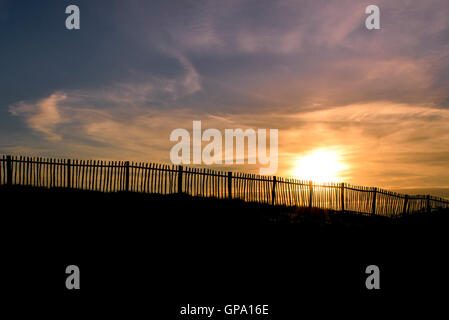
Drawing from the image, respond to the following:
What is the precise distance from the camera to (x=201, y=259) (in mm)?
8445

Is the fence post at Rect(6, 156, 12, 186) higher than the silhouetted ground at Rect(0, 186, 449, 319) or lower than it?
higher

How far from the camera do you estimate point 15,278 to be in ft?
23.8

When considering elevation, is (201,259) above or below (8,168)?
below

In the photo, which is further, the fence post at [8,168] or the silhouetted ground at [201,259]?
the fence post at [8,168]

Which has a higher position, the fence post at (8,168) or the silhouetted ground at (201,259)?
the fence post at (8,168)

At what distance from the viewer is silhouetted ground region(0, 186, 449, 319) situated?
7.13 metres

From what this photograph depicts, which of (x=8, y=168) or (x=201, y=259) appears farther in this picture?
(x=8, y=168)

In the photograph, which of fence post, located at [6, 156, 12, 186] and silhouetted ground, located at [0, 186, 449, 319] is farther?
fence post, located at [6, 156, 12, 186]

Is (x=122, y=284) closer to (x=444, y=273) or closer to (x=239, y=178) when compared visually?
(x=444, y=273)

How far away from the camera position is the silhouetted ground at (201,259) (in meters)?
7.13

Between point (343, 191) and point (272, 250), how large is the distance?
57.3ft

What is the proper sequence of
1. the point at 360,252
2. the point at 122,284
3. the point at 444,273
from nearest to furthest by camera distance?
the point at 122,284
the point at 444,273
the point at 360,252
